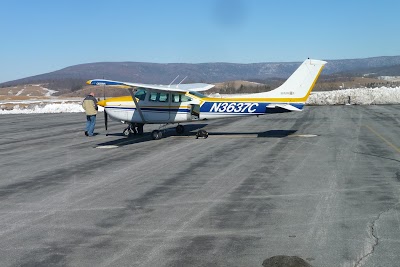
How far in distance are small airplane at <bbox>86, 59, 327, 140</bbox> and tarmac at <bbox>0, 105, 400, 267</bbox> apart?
9.62 ft

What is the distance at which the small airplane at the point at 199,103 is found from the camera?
750 inches

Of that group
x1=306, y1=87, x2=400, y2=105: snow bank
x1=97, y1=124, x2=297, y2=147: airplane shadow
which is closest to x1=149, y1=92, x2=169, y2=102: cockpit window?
x1=97, y1=124, x2=297, y2=147: airplane shadow

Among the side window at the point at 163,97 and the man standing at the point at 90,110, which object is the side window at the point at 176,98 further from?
the man standing at the point at 90,110

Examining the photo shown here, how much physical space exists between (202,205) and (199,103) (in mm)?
11707

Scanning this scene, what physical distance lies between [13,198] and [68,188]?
1.22 meters

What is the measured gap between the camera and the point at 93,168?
510 inches

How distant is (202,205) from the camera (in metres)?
8.66

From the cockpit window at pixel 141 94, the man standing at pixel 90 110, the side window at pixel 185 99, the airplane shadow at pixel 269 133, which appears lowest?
Result: the airplane shadow at pixel 269 133

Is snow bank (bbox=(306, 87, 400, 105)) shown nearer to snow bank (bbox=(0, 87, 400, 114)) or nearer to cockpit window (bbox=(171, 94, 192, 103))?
snow bank (bbox=(0, 87, 400, 114))

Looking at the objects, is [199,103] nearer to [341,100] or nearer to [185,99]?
[185,99]

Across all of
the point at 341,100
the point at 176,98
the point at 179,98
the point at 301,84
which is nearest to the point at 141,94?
the point at 176,98

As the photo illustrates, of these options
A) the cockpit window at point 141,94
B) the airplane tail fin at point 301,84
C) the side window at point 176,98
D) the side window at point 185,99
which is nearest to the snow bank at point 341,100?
the cockpit window at point 141,94

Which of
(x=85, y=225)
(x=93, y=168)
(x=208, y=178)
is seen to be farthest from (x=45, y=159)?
(x=85, y=225)

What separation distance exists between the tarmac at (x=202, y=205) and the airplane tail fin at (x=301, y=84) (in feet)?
9.48
